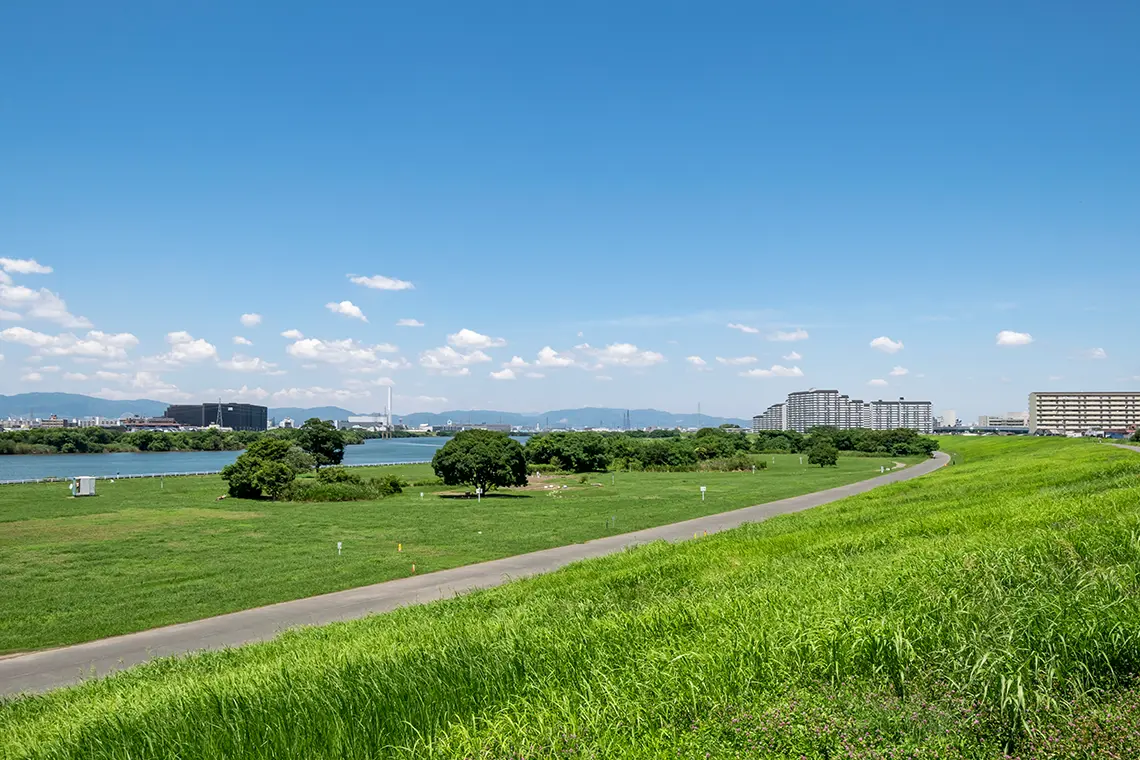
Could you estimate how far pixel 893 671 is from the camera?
5090 millimetres

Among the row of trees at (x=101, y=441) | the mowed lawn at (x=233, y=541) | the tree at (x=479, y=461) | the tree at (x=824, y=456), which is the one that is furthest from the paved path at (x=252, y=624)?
the row of trees at (x=101, y=441)

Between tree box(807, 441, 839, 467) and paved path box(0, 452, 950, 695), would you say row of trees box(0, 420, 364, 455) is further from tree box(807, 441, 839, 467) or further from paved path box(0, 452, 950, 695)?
paved path box(0, 452, 950, 695)

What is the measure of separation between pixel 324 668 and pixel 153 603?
1586 centimetres

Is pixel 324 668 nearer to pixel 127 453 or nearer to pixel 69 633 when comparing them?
pixel 69 633

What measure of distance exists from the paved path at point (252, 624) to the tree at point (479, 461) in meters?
30.0

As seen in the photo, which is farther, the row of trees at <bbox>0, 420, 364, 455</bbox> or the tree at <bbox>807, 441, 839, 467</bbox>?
the row of trees at <bbox>0, 420, 364, 455</bbox>

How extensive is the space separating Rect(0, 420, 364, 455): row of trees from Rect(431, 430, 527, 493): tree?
104004 millimetres

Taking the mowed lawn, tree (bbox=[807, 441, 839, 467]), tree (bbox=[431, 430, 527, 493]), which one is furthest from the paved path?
tree (bbox=[807, 441, 839, 467])

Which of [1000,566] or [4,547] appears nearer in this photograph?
[1000,566]

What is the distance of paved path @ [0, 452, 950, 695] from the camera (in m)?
14.3

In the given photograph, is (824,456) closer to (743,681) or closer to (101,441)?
(743,681)

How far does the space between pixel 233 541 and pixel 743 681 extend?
33600mm

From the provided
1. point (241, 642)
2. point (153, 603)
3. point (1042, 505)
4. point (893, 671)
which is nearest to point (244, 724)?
point (893, 671)

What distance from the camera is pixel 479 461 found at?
57625mm
